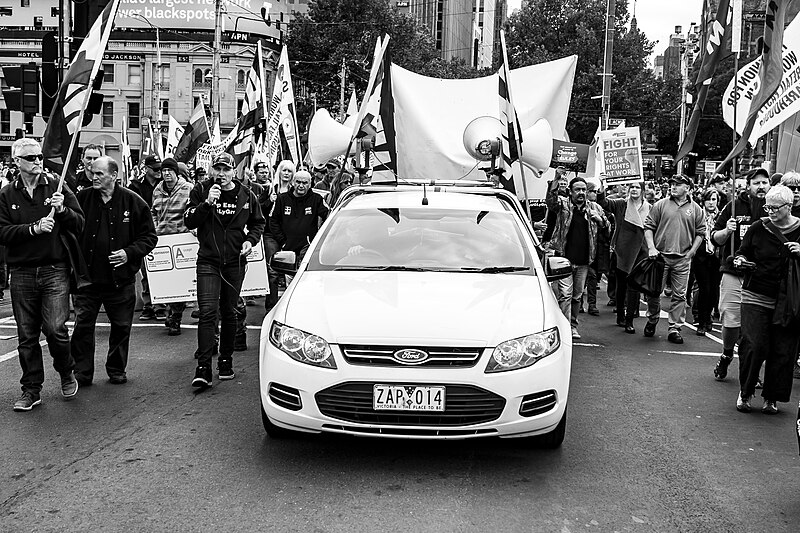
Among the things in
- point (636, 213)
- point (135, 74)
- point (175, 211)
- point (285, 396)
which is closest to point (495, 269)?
point (285, 396)

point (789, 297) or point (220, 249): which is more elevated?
point (220, 249)

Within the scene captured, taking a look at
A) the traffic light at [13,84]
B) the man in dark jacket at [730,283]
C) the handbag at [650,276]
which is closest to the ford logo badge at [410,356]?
the man in dark jacket at [730,283]

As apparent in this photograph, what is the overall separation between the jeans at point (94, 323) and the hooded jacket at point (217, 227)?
74 cm

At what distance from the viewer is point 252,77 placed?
18469mm

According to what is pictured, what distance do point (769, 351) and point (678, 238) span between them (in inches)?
177

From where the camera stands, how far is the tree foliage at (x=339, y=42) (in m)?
62.1

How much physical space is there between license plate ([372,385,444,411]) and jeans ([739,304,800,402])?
3348mm

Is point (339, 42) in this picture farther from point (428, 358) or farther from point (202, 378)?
point (428, 358)

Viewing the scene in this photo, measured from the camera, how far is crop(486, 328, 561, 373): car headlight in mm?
5504

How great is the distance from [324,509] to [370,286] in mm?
1623

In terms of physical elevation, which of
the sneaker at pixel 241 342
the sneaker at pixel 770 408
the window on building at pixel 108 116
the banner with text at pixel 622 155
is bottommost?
the sneaker at pixel 241 342

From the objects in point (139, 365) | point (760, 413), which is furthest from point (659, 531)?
point (139, 365)

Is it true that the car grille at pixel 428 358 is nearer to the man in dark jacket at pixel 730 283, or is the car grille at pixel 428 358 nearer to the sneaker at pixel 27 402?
the sneaker at pixel 27 402

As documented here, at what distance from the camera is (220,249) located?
8188mm
